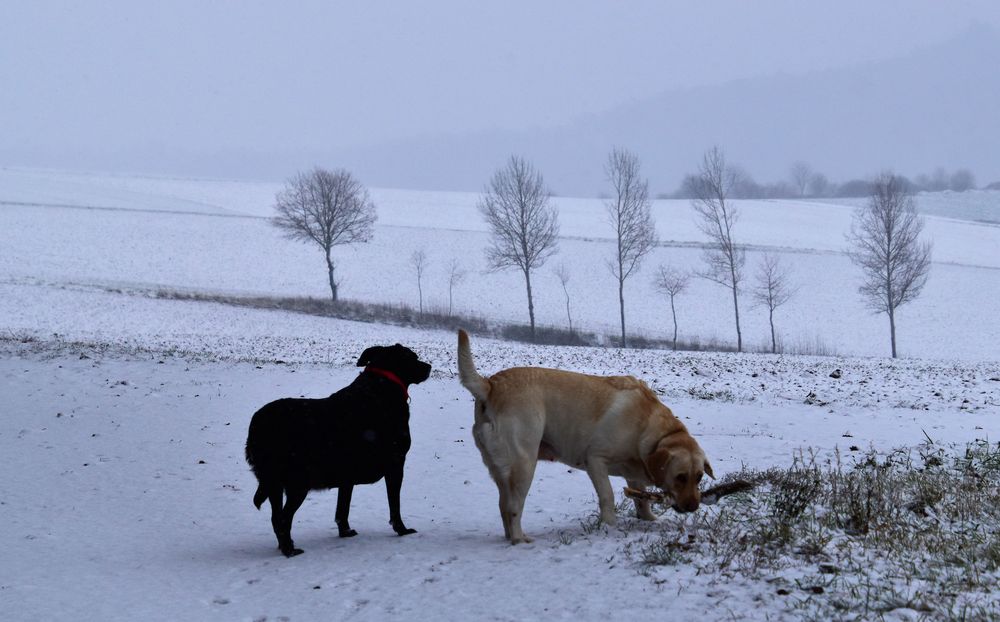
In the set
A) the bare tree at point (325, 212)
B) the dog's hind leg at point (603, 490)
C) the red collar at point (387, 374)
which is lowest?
the dog's hind leg at point (603, 490)

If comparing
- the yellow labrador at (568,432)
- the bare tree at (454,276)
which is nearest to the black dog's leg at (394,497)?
the yellow labrador at (568,432)

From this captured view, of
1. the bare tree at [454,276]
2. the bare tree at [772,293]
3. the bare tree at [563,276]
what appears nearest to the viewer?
the bare tree at [772,293]

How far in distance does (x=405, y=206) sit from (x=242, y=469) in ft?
254

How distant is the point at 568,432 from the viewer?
6715 mm

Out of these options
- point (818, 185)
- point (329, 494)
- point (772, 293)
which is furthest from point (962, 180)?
point (329, 494)

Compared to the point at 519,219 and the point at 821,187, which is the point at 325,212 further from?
the point at 821,187

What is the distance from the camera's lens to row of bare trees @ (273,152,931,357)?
1628 inches

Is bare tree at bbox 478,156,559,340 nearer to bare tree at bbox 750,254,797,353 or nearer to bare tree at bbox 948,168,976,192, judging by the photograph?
bare tree at bbox 750,254,797,353

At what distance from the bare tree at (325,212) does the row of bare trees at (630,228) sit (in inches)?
2.7

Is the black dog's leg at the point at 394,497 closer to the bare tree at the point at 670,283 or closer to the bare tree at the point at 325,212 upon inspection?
the bare tree at the point at 670,283

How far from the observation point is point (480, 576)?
222 inches

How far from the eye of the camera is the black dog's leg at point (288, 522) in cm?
683

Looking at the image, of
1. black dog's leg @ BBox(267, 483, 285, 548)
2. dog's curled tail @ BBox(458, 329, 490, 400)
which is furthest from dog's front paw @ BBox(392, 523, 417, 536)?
dog's curled tail @ BBox(458, 329, 490, 400)

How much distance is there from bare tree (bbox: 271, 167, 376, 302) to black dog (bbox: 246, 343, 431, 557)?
153 feet
